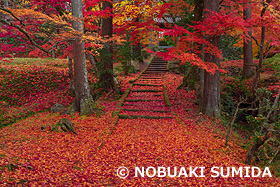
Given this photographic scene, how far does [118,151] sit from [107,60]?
6322mm

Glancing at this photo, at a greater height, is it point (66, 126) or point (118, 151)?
point (66, 126)

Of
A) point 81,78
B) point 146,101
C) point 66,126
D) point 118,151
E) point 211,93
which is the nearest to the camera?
point 118,151

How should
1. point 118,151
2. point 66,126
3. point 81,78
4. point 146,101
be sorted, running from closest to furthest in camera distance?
point 118,151, point 66,126, point 81,78, point 146,101

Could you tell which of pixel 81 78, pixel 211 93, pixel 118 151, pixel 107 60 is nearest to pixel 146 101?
pixel 107 60

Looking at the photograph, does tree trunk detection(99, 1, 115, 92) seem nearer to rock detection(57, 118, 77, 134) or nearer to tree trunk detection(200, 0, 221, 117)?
rock detection(57, 118, 77, 134)

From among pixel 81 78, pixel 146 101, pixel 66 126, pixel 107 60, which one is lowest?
pixel 66 126

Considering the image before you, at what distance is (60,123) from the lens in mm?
6844

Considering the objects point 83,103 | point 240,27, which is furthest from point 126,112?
point 240,27

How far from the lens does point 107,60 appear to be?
1098 cm

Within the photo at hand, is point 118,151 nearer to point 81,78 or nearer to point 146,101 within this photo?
point 81,78

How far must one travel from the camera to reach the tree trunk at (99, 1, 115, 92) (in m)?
10.8

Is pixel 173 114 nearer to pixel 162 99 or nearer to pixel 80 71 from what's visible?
pixel 162 99

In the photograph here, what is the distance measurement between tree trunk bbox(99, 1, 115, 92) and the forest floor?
2.43 m

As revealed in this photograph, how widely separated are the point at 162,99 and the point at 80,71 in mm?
4676
